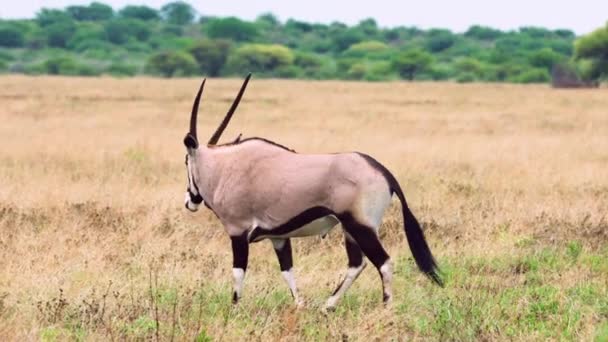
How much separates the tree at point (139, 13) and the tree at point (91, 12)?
220 cm

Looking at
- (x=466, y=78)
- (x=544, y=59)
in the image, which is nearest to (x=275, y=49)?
(x=466, y=78)

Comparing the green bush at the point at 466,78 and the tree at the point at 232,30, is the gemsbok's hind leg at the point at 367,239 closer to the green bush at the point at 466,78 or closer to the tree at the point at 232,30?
the green bush at the point at 466,78

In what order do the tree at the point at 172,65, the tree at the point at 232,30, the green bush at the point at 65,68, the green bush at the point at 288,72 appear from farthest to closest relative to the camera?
the tree at the point at 232,30 → the green bush at the point at 288,72 → the tree at the point at 172,65 → the green bush at the point at 65,68

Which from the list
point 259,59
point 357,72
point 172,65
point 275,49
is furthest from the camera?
point 275,49

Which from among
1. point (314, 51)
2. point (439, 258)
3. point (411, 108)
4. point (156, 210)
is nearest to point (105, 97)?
point (411, 108)

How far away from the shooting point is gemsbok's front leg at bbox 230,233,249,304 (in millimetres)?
6840

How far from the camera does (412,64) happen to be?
272 ft

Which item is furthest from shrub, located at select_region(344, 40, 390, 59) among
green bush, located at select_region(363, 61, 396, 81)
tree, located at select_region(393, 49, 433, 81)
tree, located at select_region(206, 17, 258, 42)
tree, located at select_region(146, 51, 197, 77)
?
tree, located at select_region(146, 51, 197, 77)

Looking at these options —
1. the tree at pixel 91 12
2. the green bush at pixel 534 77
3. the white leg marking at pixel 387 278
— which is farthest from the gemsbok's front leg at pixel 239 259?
the tree at pixel 91 12

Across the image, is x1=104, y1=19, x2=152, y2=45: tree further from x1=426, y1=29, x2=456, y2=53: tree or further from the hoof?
the hoof

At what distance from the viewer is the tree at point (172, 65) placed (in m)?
78.4

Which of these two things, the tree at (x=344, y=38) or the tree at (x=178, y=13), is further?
the tree at (x=178, y=13)

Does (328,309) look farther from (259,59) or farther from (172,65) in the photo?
(259,59)

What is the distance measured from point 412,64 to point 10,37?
45408mm
